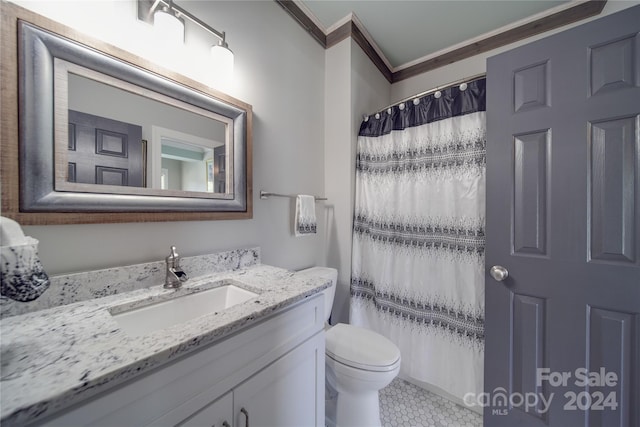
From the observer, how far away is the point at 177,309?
0.91 m

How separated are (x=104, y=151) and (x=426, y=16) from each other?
2.09 meters

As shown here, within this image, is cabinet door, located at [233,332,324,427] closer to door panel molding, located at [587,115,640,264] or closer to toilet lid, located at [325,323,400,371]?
toilet lid, located at [325,323,400,371]

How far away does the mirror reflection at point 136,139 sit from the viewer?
0.79 metres

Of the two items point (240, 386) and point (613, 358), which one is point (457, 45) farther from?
point (240, 386)

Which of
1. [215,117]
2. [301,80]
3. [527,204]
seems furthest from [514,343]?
[301,80]

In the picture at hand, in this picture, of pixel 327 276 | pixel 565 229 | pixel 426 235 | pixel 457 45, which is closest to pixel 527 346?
pixel 565 229

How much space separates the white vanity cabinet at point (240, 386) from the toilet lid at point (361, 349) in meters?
0.23

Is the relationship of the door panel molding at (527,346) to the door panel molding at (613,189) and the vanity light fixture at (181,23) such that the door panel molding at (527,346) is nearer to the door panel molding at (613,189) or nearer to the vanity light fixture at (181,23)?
the door panel molding at (613,189)

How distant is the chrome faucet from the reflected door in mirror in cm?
31

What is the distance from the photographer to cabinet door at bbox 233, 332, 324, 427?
0.72m

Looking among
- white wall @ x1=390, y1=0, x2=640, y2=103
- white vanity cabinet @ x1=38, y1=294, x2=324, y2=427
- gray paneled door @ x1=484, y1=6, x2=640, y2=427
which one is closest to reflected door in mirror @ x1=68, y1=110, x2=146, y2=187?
white vanity cabinet @ x1=38, y1=294, x2=324, y2=427

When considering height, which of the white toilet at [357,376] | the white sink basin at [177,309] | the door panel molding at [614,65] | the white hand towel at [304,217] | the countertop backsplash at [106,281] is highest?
the door panel molding at [614,65]

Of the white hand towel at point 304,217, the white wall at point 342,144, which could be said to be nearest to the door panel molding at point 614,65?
the white wall at point 342,144

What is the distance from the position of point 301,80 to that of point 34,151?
143cm
